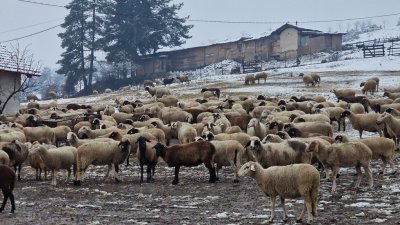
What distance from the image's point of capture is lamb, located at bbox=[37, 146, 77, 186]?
1856 centimetres

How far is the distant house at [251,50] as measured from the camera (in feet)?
286

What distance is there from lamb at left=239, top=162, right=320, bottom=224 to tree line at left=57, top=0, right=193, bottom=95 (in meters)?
73.5

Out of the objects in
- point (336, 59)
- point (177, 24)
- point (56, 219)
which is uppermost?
point (177, 24)

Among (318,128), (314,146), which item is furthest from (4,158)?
(318,128)

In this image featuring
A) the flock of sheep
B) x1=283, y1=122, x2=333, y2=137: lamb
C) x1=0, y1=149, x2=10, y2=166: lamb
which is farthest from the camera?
x1=283, y1=122, x2=333, y2=137: lamb

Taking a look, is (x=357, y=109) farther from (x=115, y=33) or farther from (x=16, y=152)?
(x=115, y=33)

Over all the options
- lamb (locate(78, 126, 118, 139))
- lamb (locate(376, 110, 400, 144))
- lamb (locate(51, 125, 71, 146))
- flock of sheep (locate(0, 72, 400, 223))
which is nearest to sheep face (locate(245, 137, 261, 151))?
flock of sheep (locate(0, 72, 400, 223))

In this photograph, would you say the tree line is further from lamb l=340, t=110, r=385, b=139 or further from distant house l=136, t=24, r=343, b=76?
lamb l=340, t=110, r=385, b=139

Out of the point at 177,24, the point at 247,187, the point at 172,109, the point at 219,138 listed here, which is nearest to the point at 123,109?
the point at 172,109

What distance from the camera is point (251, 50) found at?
92750 mm

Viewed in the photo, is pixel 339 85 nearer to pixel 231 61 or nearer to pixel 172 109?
pixel 172 109

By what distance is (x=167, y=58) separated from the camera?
93.5 meters

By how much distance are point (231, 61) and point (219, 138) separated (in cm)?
6780

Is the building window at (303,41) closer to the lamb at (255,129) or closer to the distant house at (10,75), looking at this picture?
the distant house at (10,75)
